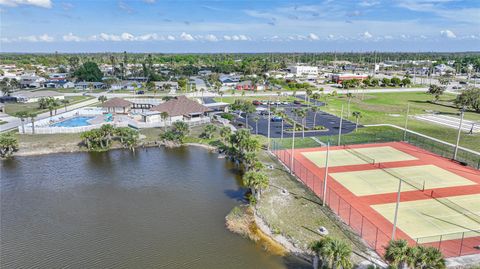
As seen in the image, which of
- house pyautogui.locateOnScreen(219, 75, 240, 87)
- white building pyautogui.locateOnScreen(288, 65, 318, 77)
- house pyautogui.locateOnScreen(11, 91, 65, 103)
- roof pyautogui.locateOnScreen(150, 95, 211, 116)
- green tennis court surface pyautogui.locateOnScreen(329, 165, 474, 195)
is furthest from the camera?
white building pyautogui.locateOnScreen(288, 65, 318, 77)

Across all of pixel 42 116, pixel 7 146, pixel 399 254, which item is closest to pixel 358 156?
pixel 399 254

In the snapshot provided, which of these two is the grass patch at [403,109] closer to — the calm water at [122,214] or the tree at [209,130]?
the tree at [209,130]

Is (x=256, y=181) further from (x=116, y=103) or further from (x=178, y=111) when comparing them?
(x=116, y=103)

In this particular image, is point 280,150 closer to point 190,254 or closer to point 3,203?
point 190,254

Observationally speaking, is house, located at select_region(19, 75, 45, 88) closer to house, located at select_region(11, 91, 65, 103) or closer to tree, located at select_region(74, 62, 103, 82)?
tree, located at select_region(74, 62, 103, 82)

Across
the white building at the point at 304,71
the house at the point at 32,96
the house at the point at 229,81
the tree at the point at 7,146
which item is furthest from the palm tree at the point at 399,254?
the white building at the point at 304,71

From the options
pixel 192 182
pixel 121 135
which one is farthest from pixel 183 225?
pixel 121 135

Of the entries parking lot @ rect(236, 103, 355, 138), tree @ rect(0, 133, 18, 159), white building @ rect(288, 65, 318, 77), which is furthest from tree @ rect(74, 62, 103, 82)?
white building @ rect(288, 65, 318, 77)
